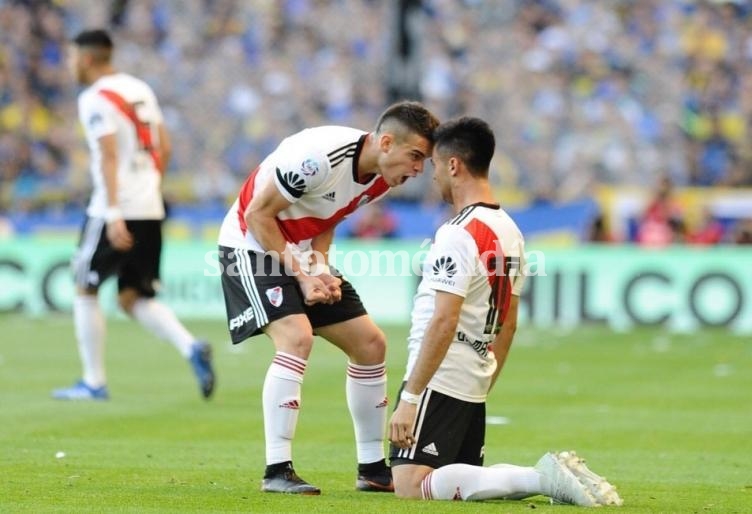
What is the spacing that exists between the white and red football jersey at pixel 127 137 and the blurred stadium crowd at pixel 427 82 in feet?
31.9

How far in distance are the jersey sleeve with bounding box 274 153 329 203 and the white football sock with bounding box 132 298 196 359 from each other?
13.4ft

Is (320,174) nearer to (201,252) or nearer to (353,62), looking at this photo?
(201,252)

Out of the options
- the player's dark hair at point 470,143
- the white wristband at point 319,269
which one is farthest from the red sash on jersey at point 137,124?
the player's dark hair at point 470,143

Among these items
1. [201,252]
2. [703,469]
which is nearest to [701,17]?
[201,252]

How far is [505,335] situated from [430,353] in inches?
28.8

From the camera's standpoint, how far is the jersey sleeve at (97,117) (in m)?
11.2

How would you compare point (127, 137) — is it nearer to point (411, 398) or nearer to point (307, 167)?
point (307, 167)

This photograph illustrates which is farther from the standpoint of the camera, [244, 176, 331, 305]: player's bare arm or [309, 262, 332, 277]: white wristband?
[309, 262, 332, 277]: white wristband

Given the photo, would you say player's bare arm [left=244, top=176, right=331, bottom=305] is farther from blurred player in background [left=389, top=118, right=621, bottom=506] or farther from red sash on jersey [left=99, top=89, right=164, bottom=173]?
red sash on jersey [left=99, top=89, right=164, bottom=173]

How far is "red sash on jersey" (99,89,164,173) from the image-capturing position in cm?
1130

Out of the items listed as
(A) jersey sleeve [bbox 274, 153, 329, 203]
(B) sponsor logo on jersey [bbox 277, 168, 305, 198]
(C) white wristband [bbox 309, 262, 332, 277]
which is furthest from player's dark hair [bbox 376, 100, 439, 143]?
(C) white wristband [bbox 309, 262, 332, 277]

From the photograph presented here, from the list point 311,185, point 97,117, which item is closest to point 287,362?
point 311,185

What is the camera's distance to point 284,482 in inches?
269

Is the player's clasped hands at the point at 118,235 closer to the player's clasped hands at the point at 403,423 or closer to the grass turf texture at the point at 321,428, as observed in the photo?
the grass turf texture at the point at 321,428
